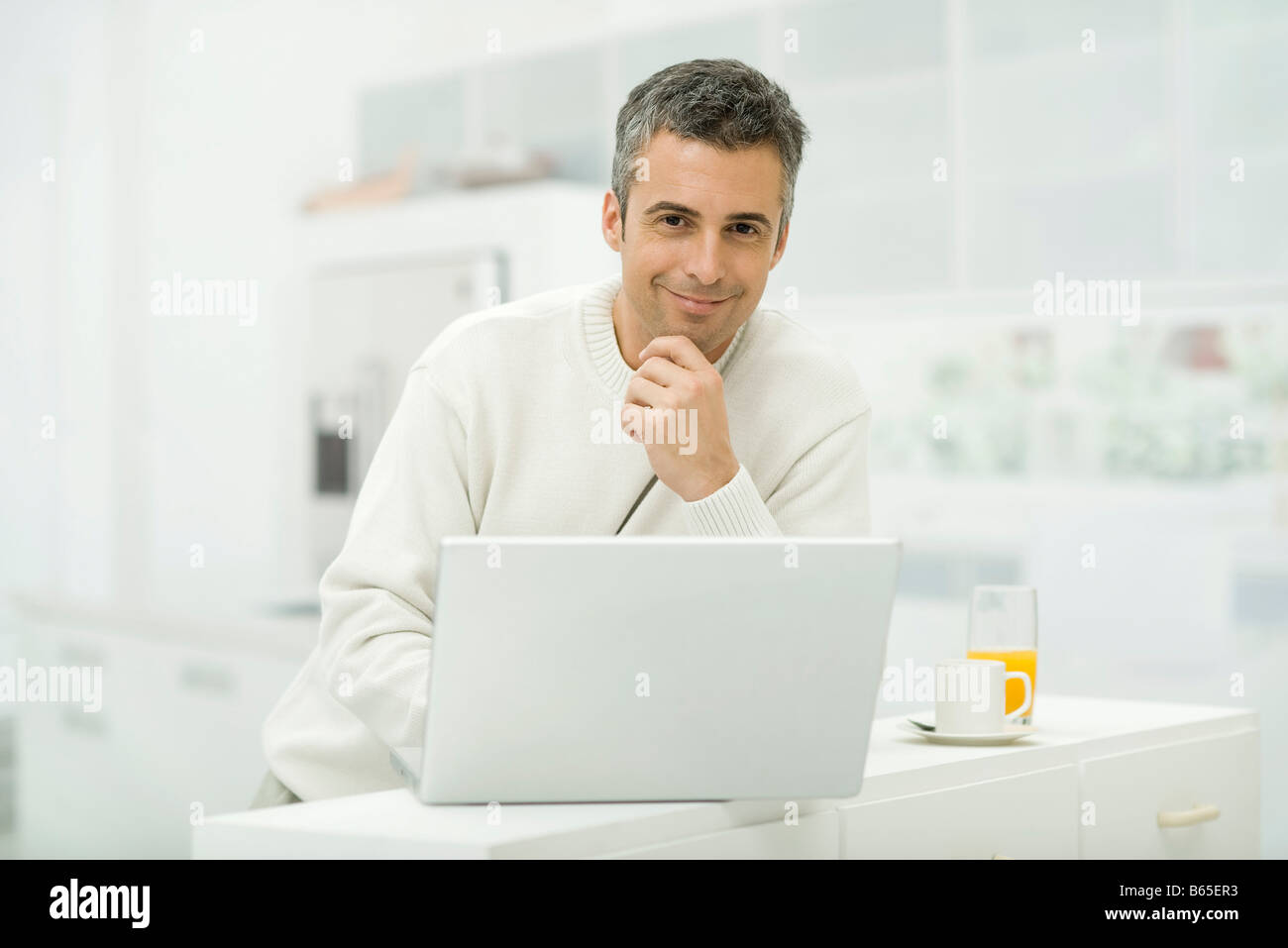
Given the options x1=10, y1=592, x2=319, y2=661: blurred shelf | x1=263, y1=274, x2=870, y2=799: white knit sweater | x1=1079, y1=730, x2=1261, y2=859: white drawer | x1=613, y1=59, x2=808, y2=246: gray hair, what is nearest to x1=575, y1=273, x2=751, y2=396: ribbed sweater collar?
x1=263, y1=274, x2=870, y2=799: white knit sweater

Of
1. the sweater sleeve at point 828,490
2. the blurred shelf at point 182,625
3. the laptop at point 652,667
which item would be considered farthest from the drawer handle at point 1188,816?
the blurred shelf at point 182,625

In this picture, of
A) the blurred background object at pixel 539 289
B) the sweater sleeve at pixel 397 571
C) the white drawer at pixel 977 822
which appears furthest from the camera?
the blurred background object at pixel 539 289

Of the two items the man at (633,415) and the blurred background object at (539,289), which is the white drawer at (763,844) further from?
the blurred background object at (539,289)

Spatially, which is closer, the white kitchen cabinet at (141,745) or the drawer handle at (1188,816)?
the drawer handle at (1188,816)

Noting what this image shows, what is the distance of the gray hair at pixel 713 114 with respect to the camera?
4.80ft

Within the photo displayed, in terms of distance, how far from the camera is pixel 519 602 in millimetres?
992

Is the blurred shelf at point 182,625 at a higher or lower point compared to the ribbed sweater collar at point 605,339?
lower

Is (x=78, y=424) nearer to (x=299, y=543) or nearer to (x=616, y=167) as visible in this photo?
(x=299, y=543)

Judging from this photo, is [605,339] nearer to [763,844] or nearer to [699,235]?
[699,235]

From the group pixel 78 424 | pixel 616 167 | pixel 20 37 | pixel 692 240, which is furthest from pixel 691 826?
pixel 20 37

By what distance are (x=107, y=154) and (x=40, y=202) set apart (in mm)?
269

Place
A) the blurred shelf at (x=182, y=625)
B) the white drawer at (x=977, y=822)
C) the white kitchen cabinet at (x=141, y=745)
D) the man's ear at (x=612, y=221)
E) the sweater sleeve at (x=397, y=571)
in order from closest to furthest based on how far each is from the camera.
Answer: the white drawer at (x=977, y=822) < the sweater sleeve at (x=397, y=571) < the man's ear at (x=612, y=221) < the blurred shelf at (x=182, y=625) < the white kitchen cabinet at (x=141, y=745)

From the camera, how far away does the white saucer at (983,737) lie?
4.52ft

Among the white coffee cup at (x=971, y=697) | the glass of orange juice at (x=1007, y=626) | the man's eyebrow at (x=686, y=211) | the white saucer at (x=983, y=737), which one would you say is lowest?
the white saucer at (x=983, y=737)
